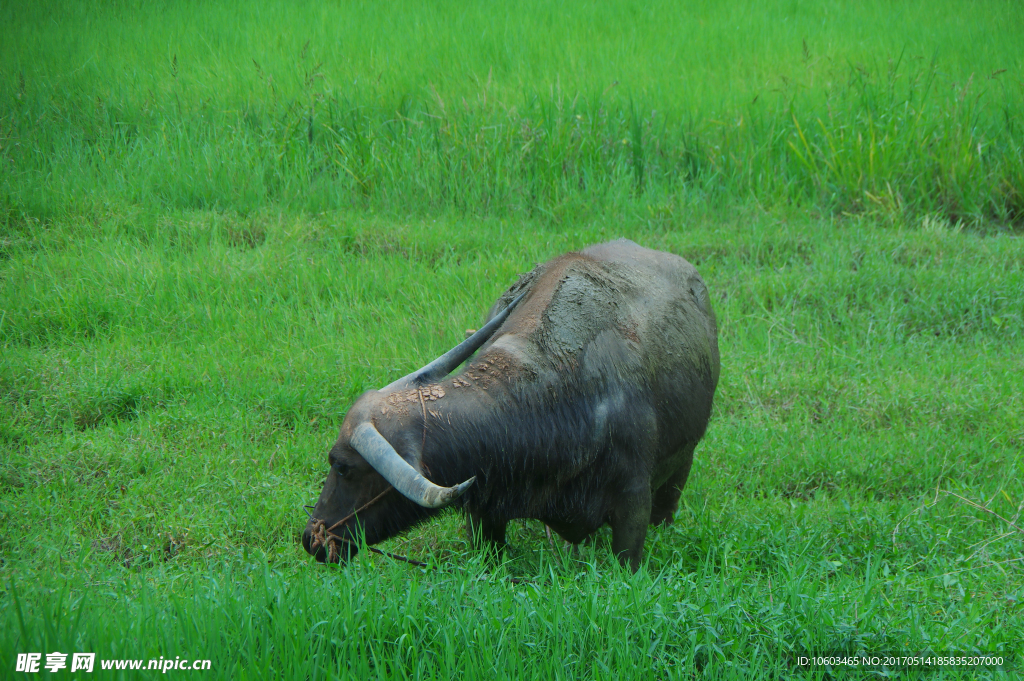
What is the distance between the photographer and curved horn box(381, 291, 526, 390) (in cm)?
314

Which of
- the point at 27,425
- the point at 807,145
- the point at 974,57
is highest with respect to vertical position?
the point at 974,57

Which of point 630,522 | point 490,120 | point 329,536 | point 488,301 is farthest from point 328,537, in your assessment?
point 490,120

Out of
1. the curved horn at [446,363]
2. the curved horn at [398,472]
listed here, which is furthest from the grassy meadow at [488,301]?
the curved horn at [446,363]

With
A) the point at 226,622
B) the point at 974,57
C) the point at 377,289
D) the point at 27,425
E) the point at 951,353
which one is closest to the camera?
the point at 226,622

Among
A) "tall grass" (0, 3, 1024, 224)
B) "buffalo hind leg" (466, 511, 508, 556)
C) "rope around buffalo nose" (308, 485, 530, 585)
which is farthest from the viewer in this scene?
"tall grass" (0, 3, 1024, 224)

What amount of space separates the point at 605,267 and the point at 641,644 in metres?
1.70

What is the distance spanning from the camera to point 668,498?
3984mm

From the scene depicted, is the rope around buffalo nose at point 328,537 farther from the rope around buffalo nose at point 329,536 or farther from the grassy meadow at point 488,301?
the grassy meadow at point 488,301

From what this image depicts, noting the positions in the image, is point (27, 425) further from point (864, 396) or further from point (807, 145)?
point (807, 145)

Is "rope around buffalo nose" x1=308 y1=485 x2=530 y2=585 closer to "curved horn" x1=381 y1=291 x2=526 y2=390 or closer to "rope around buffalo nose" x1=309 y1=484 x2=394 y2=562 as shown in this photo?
"rope around buffalo nose" x1=309 y1=484 x2=394 y2=562

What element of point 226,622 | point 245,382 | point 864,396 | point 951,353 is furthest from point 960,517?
point 245,382

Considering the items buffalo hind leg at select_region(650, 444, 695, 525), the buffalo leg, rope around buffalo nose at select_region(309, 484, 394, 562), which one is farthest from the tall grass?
rope around buffalo nose at select_region(309, 484, 394, 562)

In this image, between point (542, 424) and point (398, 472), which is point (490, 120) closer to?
point (542, 424)

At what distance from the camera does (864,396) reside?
15.8 ft
